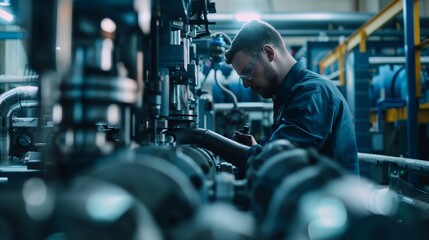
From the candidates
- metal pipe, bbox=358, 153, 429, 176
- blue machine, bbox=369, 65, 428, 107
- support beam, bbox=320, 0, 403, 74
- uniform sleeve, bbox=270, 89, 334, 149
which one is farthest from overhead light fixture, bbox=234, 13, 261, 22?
uniform sleeve, bbox=270, 89, 334, 149

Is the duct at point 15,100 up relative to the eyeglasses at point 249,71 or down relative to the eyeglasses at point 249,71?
down

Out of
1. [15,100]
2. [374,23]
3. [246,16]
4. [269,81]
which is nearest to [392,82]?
[374,23]

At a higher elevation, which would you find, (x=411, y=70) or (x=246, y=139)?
(x=411, y=70)

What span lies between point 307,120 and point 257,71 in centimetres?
44

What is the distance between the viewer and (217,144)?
1.51m

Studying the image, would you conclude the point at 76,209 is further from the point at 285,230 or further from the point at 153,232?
the point at 285,230

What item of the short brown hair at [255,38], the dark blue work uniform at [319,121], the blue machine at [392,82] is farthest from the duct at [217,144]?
the blue machine at [392,82]

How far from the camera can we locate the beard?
1749mm

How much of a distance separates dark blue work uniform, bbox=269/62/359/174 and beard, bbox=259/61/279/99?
0.13m

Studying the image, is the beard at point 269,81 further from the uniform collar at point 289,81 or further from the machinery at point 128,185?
the machinery at point 128,185

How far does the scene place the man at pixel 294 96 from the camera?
142 cm

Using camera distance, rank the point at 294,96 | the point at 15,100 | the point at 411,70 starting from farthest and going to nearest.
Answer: the point at 411,70, the point at 15,100, the point at 294,96

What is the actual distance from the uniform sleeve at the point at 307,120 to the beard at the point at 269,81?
0.27m

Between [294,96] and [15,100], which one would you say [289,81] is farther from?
[15,100]
